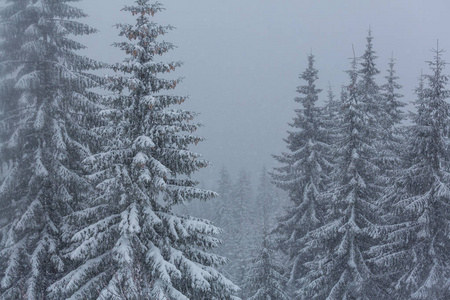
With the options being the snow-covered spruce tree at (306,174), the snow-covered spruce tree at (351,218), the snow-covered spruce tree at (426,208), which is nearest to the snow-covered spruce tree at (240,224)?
the snow-covered spruce tree at (306,174)

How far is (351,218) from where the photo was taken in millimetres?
14984

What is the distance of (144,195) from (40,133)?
17.4 feet

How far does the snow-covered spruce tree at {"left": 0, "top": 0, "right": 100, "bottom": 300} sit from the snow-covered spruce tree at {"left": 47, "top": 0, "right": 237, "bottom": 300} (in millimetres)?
2042

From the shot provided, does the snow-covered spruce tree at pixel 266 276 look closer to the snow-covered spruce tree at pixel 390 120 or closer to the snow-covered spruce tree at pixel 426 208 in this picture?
the snow-covered spruce tree at pixel 426 208

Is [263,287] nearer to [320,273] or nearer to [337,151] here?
[320,273]

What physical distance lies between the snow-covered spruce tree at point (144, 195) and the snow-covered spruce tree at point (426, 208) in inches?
281

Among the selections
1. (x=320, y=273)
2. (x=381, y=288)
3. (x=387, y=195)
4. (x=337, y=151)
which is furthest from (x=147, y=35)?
(x=381, y=288)

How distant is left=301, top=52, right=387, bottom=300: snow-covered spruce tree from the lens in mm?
14867

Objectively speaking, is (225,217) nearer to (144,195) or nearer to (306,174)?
(306,174)

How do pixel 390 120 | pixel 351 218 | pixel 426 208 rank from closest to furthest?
pixel 426 208 → pixel 351 218 → pixel 390 120

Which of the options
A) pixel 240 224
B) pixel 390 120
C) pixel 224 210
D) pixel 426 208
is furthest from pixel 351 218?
pixel 240 224

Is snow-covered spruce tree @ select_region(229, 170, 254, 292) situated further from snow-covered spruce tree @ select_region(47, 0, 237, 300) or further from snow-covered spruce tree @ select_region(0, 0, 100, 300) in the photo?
snow-covered spruce tree @ select_region(47, 0, 237, 300)

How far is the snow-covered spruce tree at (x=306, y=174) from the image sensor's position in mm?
20359

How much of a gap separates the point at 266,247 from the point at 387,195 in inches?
297
